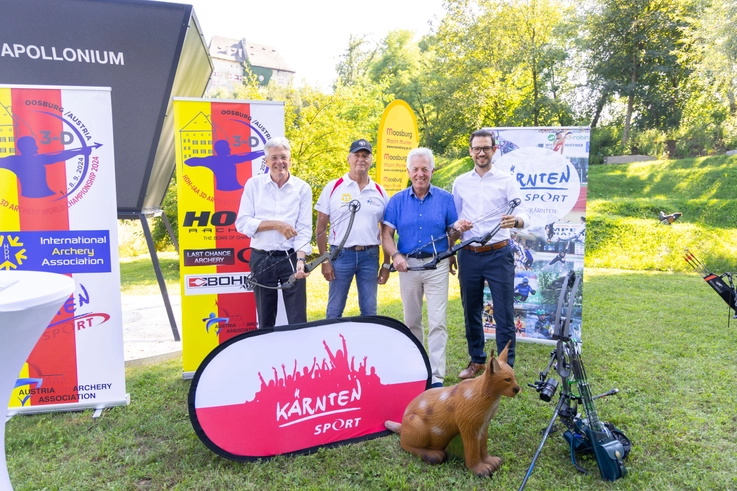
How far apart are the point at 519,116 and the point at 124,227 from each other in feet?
58.1

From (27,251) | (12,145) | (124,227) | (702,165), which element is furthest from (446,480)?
(702,165)

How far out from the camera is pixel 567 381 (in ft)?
7.77

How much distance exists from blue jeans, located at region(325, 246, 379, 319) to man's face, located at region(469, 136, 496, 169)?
1.02 metres

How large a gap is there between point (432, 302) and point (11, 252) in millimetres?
2847

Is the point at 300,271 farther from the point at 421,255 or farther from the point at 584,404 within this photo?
the point at 584,404

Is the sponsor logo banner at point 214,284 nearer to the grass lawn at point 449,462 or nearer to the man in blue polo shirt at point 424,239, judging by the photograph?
the grass lawn at point 449,462

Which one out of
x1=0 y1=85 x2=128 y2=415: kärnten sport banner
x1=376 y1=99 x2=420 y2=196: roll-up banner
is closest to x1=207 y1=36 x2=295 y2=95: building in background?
x1=376 y1=99 x2=420 y2=196: roll-up banner

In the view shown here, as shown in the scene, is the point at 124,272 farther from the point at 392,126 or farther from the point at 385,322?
the point at 385,322

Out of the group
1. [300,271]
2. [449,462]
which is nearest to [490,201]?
[300,271]

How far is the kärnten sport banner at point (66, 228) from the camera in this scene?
3.09 metres

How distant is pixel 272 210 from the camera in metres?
3.39

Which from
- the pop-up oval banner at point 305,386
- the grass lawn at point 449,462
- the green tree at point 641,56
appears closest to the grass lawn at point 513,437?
the grass lawn at point 449,462

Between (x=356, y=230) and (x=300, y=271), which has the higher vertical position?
(x=356, y=230)

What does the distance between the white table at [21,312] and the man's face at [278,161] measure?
1.66 meters
